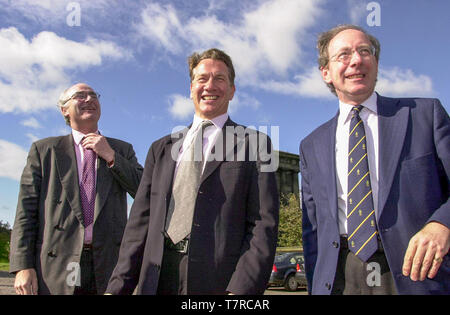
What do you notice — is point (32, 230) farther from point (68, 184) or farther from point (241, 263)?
point (241, 263)

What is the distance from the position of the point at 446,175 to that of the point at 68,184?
307 centimetres

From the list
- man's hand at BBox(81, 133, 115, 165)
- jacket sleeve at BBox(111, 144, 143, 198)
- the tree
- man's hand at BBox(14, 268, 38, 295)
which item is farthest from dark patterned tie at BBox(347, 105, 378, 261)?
the tree

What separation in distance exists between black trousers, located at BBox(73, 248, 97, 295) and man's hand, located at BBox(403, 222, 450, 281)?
8.42 ft

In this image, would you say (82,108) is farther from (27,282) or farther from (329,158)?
(329,158)

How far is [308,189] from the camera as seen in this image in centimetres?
342

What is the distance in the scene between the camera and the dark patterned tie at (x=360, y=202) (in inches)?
108

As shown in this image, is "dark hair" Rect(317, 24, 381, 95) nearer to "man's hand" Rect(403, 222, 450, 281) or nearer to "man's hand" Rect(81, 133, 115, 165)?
"man's hand" Rect(403, 222, 450, 281)

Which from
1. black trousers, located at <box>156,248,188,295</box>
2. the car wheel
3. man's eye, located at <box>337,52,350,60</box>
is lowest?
the car wheel

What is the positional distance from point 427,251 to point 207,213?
4.52 ft

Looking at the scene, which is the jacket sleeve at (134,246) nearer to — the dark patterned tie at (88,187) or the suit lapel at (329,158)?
the dark patterned tie at (88,187)

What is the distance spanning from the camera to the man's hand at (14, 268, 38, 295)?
3.73 m

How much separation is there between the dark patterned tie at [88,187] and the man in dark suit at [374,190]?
75.0 inches

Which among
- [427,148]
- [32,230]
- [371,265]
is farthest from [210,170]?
[32,230]

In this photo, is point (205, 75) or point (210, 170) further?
point (205, 75)
